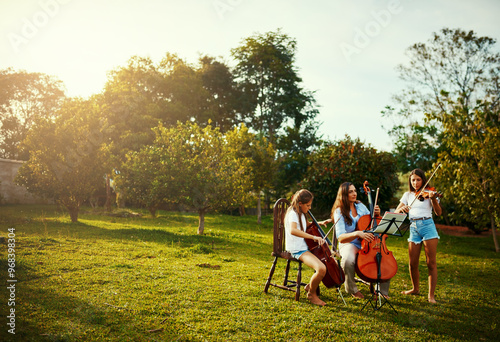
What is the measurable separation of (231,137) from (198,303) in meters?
15.2

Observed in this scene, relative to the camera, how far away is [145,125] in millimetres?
27078

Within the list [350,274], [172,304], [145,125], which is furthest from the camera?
[145,125]

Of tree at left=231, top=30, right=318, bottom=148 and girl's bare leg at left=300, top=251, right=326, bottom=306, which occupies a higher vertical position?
tree at left=231, top=30, right=318, bottom=148

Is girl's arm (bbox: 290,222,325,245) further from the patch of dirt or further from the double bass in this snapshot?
the patch of dirt

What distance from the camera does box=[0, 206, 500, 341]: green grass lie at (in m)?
4.11

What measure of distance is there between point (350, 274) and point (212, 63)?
31476mm

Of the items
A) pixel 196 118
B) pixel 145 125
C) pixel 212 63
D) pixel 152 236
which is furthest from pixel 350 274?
pixel 212 63

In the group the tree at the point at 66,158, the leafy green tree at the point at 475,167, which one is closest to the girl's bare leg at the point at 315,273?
the leafy green tree at the point at 475,167

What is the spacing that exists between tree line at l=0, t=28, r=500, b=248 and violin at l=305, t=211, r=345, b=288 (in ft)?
27.0

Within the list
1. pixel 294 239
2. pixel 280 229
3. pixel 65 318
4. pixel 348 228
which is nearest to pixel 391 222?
pixel 348 228

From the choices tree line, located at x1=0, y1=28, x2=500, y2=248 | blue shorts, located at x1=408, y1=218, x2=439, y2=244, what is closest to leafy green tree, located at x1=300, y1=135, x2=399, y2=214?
tree line, located at x1=0, y1=28, x2=500, y2=248

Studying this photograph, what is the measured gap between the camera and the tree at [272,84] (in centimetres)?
3164

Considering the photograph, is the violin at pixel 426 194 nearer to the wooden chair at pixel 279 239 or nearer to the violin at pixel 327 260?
the violin at pixel 327 260

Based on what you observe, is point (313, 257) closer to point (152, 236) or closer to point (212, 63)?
point (152, 236)
